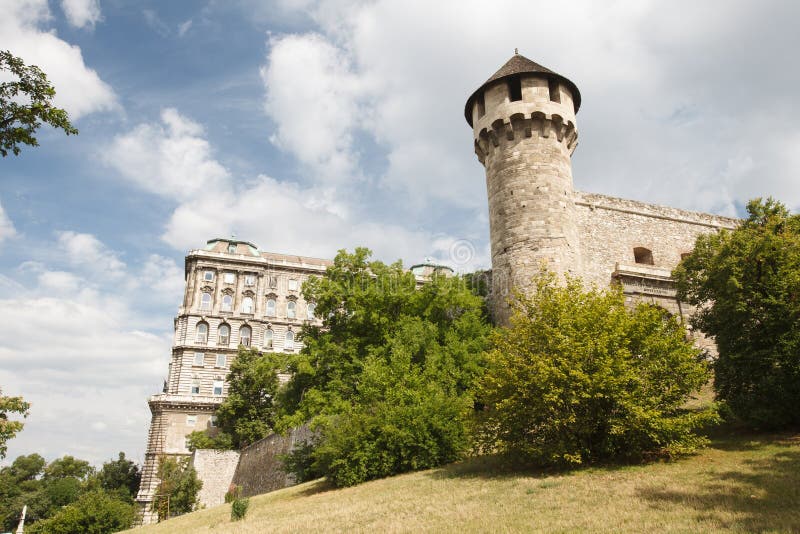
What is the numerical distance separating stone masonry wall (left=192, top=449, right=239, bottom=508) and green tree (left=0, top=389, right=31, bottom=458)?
899 inches

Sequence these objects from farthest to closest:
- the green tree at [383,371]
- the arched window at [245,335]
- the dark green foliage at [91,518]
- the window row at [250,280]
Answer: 1. the window row at [250,280]
2. the arched window at [245,335]
3. the dark green foliage at [91,518]
4. the green tree at [383,371]

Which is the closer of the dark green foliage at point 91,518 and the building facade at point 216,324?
the dark green foliage at point 91,518

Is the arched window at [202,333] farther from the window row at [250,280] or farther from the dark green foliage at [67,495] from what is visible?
the dark green foliage at [67,495]

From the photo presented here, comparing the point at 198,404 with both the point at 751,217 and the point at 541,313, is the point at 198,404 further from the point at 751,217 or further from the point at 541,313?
the point at 751,217

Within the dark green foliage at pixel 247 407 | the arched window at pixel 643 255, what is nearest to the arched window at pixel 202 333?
the dark green foliage at pixel 247 407

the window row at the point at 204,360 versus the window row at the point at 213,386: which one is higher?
the window row at the point at 204,360

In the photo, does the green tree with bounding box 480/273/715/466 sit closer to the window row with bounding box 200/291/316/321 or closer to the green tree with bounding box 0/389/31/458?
the green tree with bounding box 0/389/31/458

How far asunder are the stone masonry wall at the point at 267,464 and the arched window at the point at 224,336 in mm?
15994

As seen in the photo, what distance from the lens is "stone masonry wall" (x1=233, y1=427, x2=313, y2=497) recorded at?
24.7 m

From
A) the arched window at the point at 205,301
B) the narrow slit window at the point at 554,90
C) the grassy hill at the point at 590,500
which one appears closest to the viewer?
the grassy hill at the point at 590,500

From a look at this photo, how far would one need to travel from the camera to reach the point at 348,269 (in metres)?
27.3

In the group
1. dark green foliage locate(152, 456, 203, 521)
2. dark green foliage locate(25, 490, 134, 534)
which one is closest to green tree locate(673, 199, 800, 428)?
dark green foliage locate(152, 456, 203, 521)

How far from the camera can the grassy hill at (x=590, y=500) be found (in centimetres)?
838

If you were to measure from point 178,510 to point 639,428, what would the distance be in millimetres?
28576
